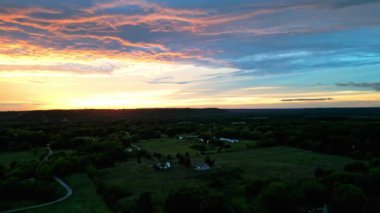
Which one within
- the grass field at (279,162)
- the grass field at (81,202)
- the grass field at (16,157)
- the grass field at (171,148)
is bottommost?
the grass field at (81,202)

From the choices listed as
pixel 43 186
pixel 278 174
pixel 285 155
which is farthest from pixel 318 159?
pixel 43 186

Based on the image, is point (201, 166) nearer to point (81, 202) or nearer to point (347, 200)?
Result: point (81, 202)

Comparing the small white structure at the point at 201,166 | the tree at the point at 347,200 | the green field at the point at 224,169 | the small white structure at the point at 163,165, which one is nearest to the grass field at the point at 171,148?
the green field at the point at 224,169

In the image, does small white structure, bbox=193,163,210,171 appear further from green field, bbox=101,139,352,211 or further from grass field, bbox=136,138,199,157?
grass field, bbox=136,138,199,157

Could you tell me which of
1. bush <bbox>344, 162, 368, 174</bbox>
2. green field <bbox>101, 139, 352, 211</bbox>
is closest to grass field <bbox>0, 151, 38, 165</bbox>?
green field <bbox>101, 139, 352, 211</bbox>

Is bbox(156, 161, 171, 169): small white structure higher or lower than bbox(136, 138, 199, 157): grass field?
lower

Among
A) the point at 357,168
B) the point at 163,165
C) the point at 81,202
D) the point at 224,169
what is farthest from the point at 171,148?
the point at 81,202

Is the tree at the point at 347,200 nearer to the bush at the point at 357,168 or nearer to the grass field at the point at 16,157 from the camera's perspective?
the bush at the point at 357,168

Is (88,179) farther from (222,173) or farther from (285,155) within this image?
(285,155)
